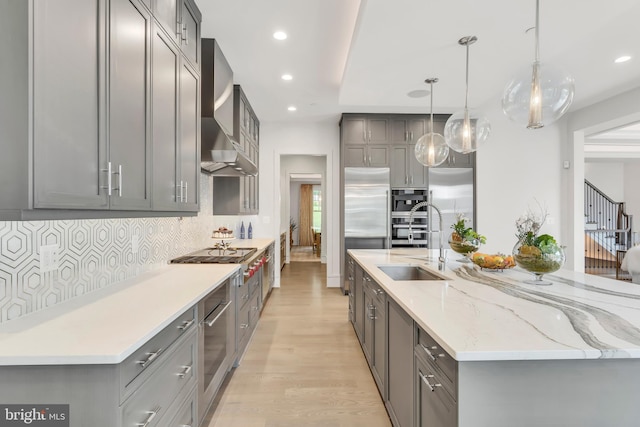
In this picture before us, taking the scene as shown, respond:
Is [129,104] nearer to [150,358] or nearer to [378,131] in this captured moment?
[150,358]

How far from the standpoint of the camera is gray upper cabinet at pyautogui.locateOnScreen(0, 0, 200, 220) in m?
0.99

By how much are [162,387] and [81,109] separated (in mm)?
1116

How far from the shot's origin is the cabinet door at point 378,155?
16.9 feet

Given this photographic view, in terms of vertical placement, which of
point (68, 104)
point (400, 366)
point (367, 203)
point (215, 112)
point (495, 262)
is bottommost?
point (400, 366)

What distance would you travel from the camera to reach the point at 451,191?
16.9 ft

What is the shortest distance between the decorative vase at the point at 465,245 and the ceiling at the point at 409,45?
1650mm

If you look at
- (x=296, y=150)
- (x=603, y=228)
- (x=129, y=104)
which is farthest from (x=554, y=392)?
(x=603, y=228)

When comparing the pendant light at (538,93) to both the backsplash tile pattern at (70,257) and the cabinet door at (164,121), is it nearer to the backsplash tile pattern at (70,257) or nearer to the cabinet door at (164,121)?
the cabinet door at (164,121)

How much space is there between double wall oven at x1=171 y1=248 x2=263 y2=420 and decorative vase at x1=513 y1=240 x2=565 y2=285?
184cm

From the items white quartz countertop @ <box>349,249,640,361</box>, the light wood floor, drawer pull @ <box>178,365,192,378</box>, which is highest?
white quartz countertop @ <box>349,249,640,361</box>

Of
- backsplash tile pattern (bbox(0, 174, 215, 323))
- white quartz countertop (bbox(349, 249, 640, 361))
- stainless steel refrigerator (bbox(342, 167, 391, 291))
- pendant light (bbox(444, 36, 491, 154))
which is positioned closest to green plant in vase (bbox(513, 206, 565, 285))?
white quartz countertop (bbox(349, 249, 640, 361))

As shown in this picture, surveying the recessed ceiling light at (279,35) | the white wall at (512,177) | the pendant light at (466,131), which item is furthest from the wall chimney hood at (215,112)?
the white wall at (512,177)

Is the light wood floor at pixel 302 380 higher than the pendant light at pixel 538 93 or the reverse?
the reverse

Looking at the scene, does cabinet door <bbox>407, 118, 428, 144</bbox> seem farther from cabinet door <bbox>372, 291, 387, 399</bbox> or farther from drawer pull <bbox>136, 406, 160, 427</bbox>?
drawer pull <bbox>136, 406, 160, 427</bbox>
